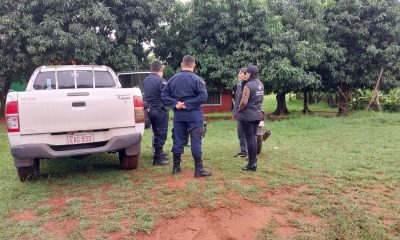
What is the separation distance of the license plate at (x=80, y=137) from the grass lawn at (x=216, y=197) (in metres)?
0.62

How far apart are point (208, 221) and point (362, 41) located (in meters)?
13.8

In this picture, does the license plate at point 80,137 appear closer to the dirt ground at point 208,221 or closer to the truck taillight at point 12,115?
the truck taillight at point 12,115

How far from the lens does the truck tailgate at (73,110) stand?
4.80m

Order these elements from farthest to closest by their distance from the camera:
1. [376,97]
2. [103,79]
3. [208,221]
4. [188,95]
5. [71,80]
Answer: [376,97]
[103,79]
[71,80]
[188,95]
[208,221]

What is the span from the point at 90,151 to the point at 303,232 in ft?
9.72

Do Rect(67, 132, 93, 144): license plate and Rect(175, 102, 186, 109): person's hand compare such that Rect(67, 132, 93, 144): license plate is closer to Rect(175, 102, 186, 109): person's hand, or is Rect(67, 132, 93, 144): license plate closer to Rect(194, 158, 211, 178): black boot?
Rect(175, 102, 186, 109): person's hand

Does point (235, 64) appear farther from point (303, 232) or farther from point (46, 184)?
point (303, 232)

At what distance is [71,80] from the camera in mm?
6781

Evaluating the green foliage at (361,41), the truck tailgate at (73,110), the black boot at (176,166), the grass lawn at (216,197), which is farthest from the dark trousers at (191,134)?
the green foliage at (361,41)

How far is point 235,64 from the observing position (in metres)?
Result: 14.1

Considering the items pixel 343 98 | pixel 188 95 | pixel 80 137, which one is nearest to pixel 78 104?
pixel 80 137

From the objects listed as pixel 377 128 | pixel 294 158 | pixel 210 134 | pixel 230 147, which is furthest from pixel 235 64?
pixel 294 158

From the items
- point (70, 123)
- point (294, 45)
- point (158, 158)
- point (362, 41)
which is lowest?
point (158, 158)

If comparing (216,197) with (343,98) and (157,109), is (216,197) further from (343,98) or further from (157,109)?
(343,98)
